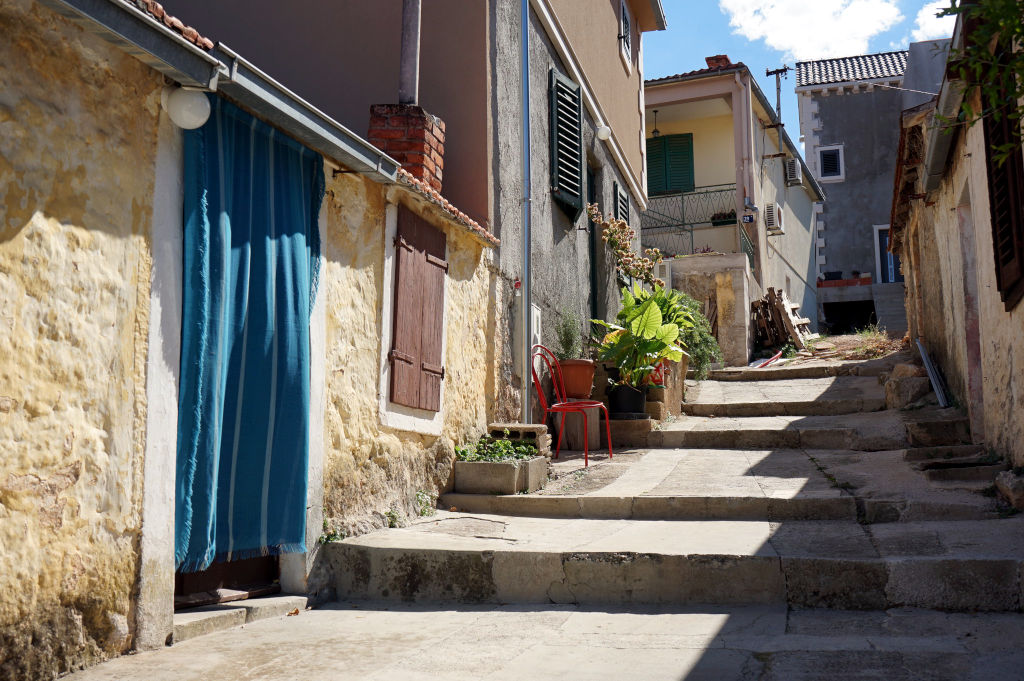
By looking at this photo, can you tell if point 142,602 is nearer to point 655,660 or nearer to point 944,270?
point 655,660

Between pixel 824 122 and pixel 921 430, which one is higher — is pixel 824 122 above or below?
above

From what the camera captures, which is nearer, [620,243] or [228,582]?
[228,582]

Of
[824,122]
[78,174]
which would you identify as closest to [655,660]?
[78,174]

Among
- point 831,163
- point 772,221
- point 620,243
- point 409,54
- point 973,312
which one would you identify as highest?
point 831,163

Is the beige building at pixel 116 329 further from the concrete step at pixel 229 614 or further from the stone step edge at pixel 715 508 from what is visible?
the stone step edge at pixel 715 508

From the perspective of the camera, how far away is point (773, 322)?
16.7 meters

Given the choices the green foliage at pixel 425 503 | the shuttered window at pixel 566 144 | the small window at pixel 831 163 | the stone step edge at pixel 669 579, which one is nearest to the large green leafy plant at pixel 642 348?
the shuttered window at pixel 566 144

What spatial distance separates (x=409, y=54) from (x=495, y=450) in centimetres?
322

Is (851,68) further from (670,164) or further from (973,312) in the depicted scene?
(973,312)

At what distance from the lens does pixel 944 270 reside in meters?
8.65

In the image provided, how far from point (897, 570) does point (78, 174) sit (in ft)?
13.4

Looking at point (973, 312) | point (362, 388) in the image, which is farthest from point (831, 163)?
point (362, 388)

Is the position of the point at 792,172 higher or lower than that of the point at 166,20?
→ higher

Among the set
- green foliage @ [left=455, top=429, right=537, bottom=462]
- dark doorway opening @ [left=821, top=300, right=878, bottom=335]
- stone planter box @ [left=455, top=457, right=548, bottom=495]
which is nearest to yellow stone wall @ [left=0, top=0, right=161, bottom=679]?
stone planter box @ [left=455, top=457, right=548, bottom=495]
